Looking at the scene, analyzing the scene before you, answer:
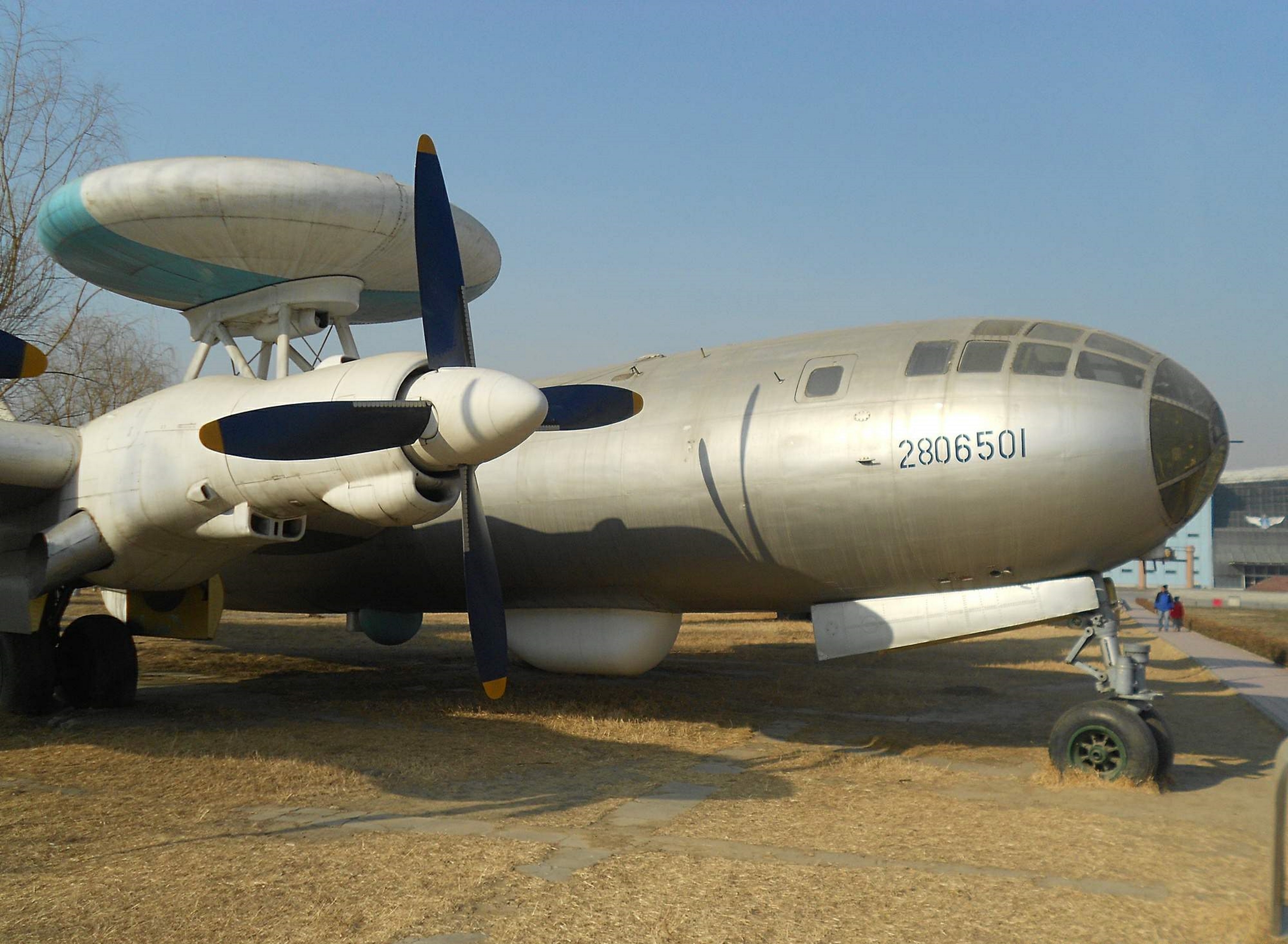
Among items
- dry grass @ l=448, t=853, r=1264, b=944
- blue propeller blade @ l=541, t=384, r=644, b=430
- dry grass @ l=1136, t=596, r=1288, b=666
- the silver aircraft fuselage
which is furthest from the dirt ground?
dry grass @ l=1136, t=596, r=1288, b=666

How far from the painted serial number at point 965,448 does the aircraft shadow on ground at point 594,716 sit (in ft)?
12.0

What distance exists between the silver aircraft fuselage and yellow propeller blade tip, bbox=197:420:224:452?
3.01 metres

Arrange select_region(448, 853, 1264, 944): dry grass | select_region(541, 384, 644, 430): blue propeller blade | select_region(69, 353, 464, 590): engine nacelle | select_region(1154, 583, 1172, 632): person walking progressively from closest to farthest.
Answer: select_region(448, 853, 1264, 944): dry grass → select_region(69, 353, 464, 590): engine nacelle → select_region(541, 384, 644, 430): blue propeller blade → select_region(1154, 583, 1172, 632): person walking

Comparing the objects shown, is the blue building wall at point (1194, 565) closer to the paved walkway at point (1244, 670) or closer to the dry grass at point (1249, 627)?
the dry grass at point (1249, 627)

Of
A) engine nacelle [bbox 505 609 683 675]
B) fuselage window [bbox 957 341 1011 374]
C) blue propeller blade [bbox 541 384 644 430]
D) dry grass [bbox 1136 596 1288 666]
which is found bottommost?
dry grass [bbox 1136 596 1288 666]

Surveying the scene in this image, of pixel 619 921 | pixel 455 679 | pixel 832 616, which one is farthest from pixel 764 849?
pixel 455 679

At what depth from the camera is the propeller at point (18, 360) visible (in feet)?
30.3

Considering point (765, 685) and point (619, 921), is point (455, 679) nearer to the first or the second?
point (765, 685)

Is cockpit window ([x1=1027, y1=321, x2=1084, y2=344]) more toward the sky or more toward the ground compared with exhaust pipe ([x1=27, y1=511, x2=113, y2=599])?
more toward the sky

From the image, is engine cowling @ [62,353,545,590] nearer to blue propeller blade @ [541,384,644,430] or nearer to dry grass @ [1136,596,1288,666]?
blue propeller blade @ [541,384,644,430]

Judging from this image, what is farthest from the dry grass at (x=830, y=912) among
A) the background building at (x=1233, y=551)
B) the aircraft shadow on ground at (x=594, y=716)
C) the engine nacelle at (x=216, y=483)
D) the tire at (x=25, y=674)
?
the background building at (x=1233, y=551)

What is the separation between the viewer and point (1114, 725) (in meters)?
9.30

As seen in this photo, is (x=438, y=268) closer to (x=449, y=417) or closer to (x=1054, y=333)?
(x=449, y=417)

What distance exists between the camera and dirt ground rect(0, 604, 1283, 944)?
5766mm
